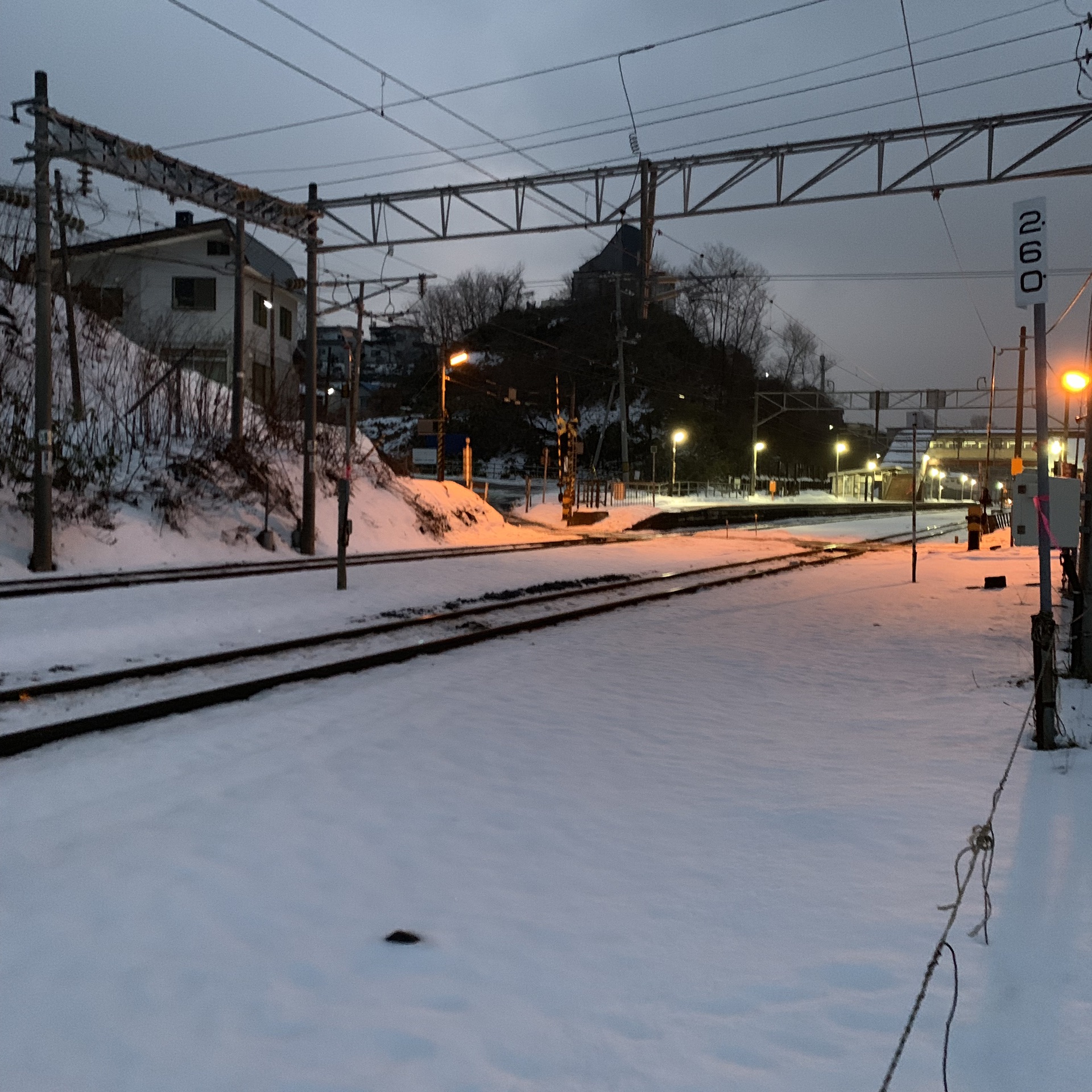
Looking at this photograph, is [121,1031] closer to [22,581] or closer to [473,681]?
[473,681]

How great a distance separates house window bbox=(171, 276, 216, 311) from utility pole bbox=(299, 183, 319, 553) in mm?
25209

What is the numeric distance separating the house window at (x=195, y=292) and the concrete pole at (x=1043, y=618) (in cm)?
4074

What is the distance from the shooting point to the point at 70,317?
21.3m

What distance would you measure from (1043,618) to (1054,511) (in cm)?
298

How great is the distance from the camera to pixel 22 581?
1358 cm

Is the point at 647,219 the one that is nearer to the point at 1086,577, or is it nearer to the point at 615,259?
the point at 1086,577

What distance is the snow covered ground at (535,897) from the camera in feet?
9.26

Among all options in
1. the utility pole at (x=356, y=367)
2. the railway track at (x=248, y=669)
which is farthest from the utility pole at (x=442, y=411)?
the railway track at (x=248, y=669)

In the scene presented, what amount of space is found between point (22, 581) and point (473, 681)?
8.99 m

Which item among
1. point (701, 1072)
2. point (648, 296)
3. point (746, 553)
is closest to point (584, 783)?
point (701, 1072)

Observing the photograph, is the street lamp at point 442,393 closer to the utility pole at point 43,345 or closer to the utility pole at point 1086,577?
the utility pole at point 43,345

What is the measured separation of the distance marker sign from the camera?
19.8 feet

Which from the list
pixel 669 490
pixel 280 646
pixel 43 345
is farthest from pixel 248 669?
pixel 669 490

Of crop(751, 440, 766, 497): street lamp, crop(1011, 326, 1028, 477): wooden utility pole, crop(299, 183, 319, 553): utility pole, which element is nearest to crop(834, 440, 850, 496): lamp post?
crop(751, 440, 766, 497): street lamp
